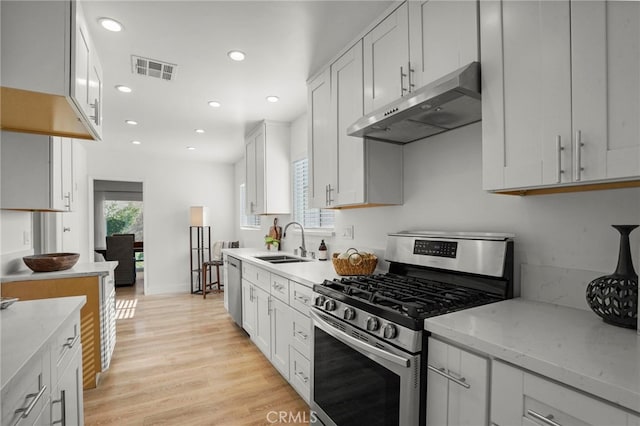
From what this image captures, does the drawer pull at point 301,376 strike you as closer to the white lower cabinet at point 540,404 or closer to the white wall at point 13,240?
the white lower cabinet at point 540,404

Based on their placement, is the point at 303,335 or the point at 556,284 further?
the point at 303,335

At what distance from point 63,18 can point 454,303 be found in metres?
2.12

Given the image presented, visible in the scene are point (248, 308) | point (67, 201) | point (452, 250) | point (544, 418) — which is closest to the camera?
point (544, 418)

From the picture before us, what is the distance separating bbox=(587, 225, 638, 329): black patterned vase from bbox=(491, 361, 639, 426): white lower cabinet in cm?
46

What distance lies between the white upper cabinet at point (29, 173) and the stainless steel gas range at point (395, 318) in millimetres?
2295

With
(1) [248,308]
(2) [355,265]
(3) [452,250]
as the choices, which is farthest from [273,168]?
(3) [452,250]

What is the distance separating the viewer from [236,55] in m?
2.41

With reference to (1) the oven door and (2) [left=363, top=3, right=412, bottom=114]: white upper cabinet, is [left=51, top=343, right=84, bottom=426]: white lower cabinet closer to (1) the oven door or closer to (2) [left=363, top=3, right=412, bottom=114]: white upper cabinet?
(1) the oven door

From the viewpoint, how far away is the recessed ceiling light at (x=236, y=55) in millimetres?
2367

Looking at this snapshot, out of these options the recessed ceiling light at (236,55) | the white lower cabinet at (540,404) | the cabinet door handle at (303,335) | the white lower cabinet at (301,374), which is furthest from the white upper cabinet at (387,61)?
the white lower cabinet at (301,374)

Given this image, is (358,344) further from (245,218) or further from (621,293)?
(245,218)

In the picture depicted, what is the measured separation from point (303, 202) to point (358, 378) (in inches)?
99.5

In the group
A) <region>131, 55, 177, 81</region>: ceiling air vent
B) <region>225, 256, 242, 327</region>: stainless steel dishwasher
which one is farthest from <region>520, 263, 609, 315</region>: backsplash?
<region>225, 256, 242, 327</region>: stainless steel dishwasher

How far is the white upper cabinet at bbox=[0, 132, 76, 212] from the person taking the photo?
241cm
